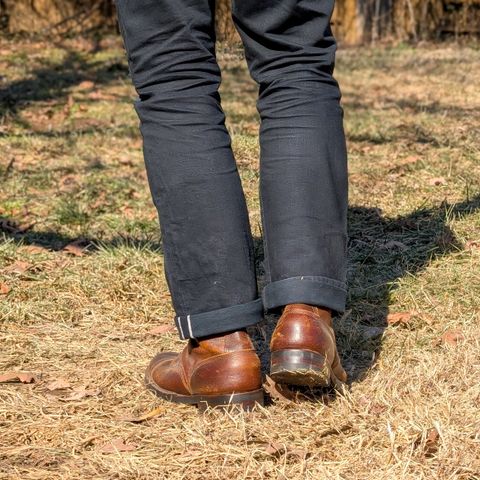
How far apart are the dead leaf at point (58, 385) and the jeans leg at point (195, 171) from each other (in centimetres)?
50

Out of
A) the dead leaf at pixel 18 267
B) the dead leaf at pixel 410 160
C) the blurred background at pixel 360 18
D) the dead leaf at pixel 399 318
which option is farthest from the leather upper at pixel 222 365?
the blurred background at pixel 360 18

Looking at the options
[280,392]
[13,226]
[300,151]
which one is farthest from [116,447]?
[13,226]

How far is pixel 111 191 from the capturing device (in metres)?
4.90

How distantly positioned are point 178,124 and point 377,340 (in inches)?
39.5

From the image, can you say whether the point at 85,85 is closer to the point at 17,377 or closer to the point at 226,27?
the point at 226,27

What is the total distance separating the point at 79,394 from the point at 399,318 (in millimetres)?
1050

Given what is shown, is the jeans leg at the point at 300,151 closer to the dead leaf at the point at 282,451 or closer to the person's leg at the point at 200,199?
the person's leg at the point at 200,199

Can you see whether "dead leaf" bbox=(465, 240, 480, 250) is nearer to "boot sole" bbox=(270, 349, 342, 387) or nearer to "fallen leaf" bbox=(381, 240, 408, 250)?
"fallen leaf" bbox=(381, 240, 408, 250)

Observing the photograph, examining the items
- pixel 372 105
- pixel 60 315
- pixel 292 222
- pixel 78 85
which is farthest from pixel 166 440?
pixel 78 85

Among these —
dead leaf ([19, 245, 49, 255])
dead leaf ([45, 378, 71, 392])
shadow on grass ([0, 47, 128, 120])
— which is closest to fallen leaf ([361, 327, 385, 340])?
dead leaf ([45, 378, 71, 392])

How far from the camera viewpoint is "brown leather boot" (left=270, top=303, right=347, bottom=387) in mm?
2191

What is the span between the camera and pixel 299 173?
2.28 meters

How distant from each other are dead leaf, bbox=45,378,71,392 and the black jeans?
49 cm

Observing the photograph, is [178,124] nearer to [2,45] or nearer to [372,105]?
[372,105]
